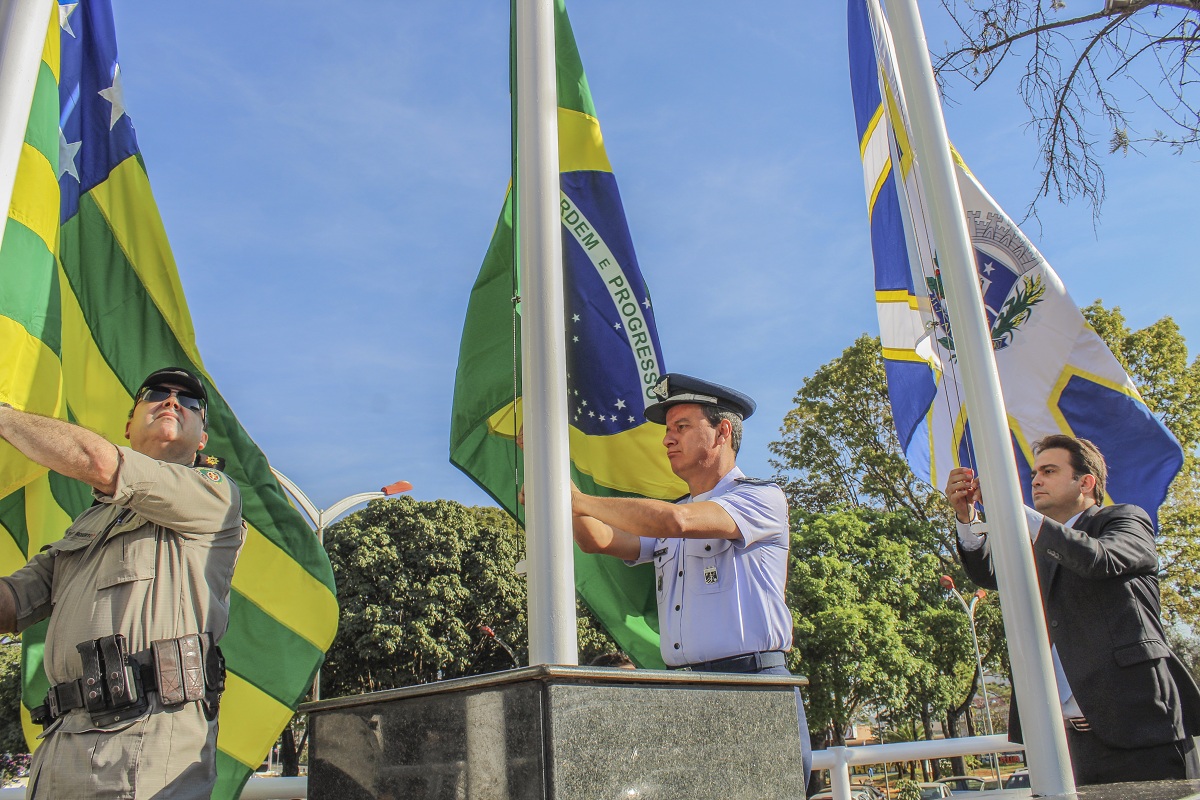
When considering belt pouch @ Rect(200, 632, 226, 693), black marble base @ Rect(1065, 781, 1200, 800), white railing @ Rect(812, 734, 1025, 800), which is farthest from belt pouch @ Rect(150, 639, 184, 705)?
white railing @ Rect(812, 734, 1025, 800)

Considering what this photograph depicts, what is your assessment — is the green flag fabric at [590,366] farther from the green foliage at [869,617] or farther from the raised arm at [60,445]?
the green foliage at [869,617]

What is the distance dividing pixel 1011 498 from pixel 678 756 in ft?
6.61

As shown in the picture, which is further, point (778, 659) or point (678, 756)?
point (778, 659)

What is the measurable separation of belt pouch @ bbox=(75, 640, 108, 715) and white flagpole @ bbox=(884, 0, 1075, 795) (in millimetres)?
2905

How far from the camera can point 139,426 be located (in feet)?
11.7

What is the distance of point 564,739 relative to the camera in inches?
77.9

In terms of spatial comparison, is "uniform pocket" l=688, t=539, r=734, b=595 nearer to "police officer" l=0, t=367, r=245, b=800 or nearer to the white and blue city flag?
"police officer" l=0, t=367, r=245, b=800

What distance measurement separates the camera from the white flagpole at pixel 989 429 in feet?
11.1

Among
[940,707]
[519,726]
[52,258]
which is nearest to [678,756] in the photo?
[519,726]

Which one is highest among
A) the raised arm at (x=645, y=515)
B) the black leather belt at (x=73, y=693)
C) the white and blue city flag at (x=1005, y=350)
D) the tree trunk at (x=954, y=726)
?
the white and blue city flag at (x=1005, y=350)

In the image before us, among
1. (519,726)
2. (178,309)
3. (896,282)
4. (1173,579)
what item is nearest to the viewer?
(519,726)

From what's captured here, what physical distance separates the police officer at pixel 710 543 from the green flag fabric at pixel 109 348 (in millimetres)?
1926

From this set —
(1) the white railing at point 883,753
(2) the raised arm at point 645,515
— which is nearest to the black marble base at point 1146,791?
(2) the raised arm at point 645,515

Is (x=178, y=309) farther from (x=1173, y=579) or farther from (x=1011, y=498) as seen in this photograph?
(x=1173, y=579)
